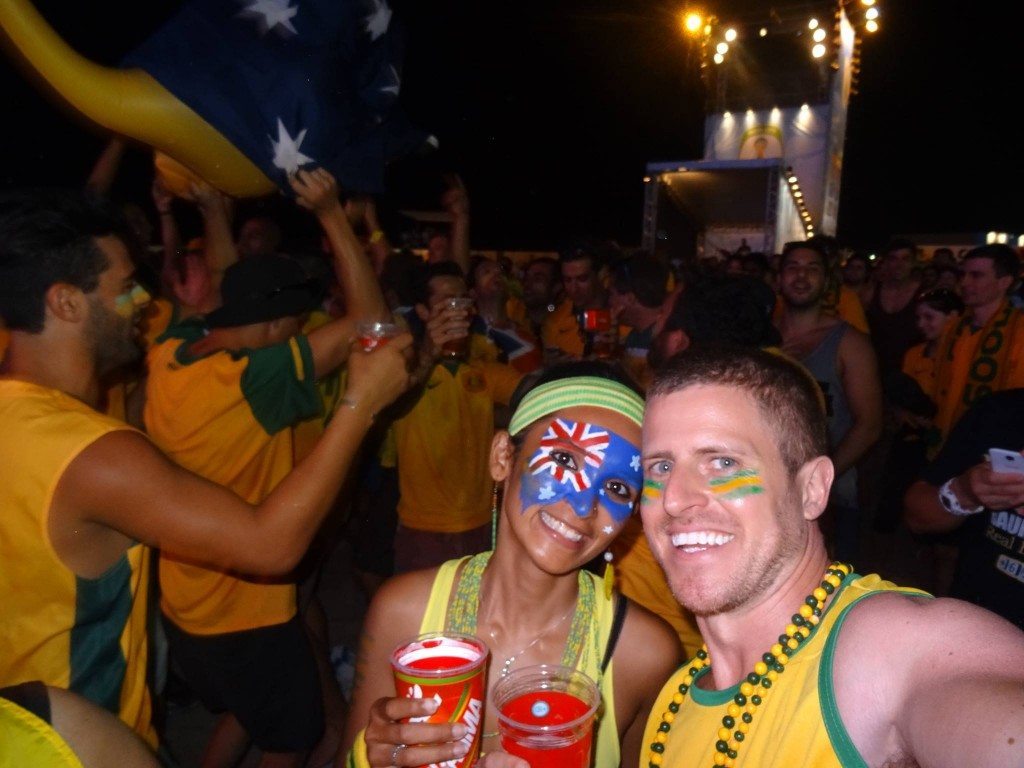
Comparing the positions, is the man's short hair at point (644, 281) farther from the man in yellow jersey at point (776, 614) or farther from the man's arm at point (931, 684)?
the man's arm at point (931, 684)

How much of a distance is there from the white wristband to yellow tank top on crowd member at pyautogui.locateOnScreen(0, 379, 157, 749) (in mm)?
3049

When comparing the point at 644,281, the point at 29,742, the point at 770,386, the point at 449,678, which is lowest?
the point at 449,678

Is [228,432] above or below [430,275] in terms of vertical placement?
below

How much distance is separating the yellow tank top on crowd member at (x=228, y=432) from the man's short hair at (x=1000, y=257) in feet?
16.7

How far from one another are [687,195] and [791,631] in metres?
22.8

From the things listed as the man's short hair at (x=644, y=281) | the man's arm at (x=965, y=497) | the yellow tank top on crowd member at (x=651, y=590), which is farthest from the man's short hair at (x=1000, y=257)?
the yellow tank top on crowd member at (x=651, y=590)

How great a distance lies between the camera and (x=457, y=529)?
4.86 meters

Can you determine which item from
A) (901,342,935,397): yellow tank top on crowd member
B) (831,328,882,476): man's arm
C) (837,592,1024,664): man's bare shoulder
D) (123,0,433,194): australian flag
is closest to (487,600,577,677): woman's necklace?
(837,592,1024,664): man's bare shoulder

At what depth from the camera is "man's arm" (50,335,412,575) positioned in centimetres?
214

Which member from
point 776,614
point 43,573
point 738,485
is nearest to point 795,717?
point 776,614

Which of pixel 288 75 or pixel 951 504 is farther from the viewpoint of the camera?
pixel 288 75

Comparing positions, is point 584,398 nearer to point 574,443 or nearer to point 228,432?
point 574,443

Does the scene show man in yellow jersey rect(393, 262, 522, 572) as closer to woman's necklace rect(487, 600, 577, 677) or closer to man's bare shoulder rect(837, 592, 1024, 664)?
woman's necklace rect(487, 600, 577, 677)

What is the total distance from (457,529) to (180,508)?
2806mm
